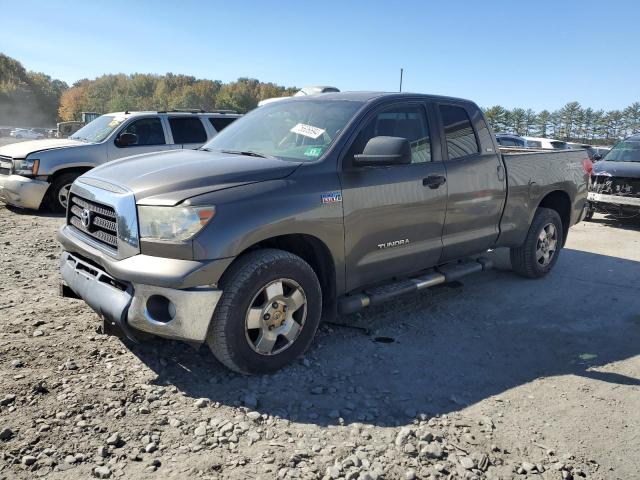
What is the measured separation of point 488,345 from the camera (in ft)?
13.5

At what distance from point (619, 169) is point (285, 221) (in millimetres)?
8853

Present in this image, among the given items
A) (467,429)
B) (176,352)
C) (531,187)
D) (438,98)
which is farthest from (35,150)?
(467,429)

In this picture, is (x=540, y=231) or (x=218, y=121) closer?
(x=540, y=231)

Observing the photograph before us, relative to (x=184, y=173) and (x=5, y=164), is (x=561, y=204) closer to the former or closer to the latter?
(x=184, y=173)

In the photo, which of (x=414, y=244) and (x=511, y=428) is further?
(x=414, y=244)

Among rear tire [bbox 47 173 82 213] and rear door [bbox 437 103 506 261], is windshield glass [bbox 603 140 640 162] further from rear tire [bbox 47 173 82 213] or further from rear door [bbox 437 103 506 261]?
rear tire [bbox 47 173 82 213]

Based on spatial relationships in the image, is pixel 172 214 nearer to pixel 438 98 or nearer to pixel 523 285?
pixel 438 98

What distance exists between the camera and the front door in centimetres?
373

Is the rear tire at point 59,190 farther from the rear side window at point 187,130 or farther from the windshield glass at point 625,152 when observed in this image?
A: the windshield glass at point 625,152

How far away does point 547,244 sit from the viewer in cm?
601

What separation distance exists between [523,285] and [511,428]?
3.12 meters

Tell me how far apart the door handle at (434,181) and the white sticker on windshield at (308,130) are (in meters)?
0.99

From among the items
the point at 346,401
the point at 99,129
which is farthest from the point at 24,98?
the point at 346,401

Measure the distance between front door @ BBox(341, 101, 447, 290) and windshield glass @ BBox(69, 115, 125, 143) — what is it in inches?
267
